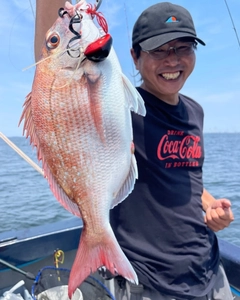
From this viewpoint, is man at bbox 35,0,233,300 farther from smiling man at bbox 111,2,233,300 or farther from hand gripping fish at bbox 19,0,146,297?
hand gripping fish at bbox 19,0,146,297

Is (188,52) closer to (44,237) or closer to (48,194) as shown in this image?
(44,237)

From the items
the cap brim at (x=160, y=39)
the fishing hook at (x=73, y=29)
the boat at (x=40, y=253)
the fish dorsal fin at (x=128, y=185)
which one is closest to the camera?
the fishing hook at (x=73, y=29)

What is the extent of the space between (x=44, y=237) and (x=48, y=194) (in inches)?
317

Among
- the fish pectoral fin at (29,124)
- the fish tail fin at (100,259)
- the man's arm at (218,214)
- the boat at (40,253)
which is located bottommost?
the boat at (40,253)

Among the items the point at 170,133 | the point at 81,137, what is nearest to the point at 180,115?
the point at 170,133

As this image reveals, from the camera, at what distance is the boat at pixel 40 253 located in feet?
8.03

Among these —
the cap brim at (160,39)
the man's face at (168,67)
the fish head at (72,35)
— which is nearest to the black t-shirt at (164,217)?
the man's face at (168,67)

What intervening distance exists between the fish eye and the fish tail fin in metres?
0.71

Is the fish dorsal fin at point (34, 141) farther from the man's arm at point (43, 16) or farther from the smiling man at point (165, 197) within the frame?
the smiling man at point (165, 197)

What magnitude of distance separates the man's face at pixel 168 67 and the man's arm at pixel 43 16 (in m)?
0.52

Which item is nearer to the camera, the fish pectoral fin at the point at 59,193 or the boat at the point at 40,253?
the fish pectoral fin at the point at 59,193

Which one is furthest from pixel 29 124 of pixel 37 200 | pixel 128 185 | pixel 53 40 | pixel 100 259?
pixel 37 200

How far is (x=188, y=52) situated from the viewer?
5.59 ft

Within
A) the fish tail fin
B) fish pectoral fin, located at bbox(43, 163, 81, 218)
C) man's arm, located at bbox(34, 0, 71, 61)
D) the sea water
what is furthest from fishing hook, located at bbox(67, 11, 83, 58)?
the sea water
